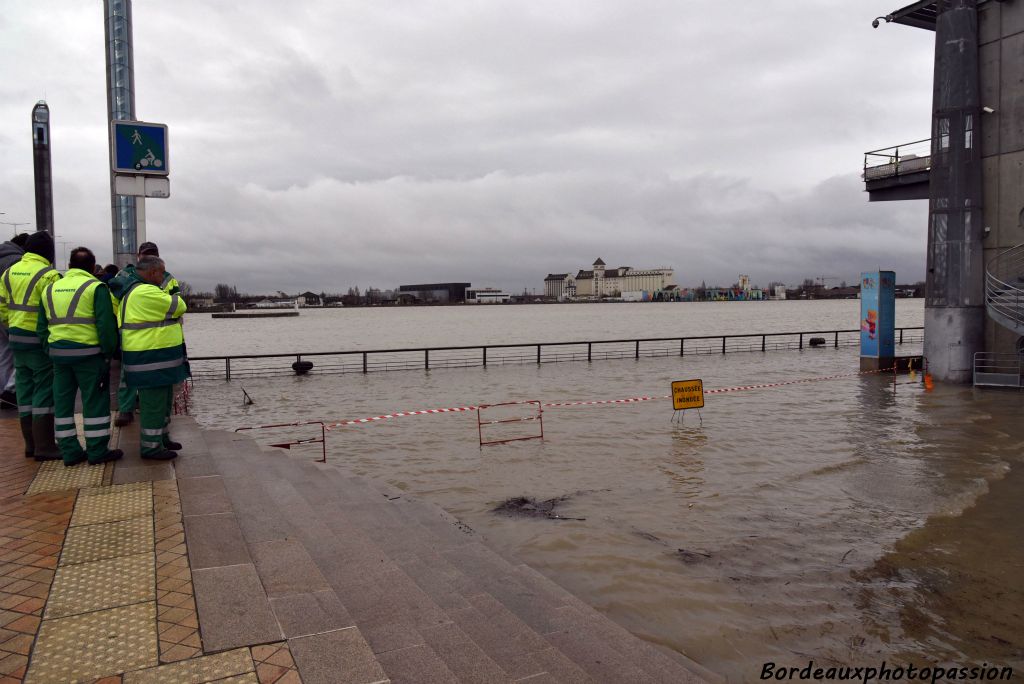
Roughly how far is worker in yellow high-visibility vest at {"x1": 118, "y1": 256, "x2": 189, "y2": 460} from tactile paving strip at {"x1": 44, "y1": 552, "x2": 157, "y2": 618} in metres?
2.37

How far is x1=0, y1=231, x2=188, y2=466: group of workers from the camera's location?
19.0 feet

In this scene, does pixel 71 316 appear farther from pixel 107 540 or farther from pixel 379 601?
pixel 379 601

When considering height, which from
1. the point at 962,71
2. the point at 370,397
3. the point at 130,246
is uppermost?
the point at 962,71

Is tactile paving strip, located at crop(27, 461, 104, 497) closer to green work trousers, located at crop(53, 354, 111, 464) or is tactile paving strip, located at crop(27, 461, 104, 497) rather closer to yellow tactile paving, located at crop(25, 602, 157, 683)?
green work trousers, located at crop(53, 354, 111, 464)

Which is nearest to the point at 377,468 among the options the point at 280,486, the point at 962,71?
the point at 280,486

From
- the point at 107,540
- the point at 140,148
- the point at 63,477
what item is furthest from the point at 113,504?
the point at 140,148

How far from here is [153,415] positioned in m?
6.20

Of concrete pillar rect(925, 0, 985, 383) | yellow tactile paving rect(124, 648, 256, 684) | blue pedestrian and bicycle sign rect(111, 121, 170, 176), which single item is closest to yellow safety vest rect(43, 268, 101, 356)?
blue pedestrian and bicycle sign rect(111, 121, 170, 176)

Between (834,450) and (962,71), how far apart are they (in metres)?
14.6

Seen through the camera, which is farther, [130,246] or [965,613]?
[130,246]

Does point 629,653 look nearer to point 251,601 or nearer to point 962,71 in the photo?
point 251,601

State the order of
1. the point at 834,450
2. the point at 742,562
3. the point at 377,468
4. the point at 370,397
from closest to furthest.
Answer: the point at 742,562, the point at 377,468, the point at 834,450, the point at 370,397

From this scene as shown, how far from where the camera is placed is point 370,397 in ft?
61.1

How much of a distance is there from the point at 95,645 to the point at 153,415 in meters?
3.48
